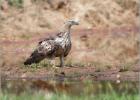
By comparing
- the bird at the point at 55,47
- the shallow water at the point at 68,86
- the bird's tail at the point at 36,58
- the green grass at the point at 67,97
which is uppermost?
→ the bird at the point at 55,47

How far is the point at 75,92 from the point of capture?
844 cm

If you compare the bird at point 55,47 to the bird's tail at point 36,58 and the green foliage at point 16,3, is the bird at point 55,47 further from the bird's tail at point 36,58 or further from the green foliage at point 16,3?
the green foliage at point 16,3

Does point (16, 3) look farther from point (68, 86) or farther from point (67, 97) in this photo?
point (67, 97)

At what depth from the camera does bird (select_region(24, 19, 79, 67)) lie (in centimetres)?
1114

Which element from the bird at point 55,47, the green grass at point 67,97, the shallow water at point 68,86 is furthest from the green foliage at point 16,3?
the green grass at point 67,97

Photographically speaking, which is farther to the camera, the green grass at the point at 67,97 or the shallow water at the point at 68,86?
the shallow water at the point at 68,86

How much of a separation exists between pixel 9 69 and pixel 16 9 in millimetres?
4984

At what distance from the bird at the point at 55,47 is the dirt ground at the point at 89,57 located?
0.63 feet

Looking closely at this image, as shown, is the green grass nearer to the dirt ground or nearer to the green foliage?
the dirt ground

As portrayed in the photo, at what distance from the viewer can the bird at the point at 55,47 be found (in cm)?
1114

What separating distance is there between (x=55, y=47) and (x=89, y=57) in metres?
2.28

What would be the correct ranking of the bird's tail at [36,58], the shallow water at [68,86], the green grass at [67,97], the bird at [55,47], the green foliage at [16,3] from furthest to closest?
the green foliage at [16,3]
the bird's tail at [36,58]
the bird at [55,47]
the shallow water at [68,86]
the green grass at [67,97]

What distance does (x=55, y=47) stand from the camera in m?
11.2

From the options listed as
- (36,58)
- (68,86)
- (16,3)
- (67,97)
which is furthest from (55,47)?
(16,3)
